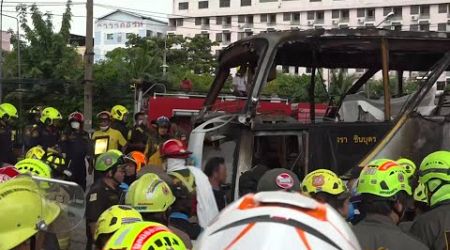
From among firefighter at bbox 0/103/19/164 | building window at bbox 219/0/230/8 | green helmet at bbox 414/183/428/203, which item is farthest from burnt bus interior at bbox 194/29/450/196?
building window at bbox 219/0/230/8

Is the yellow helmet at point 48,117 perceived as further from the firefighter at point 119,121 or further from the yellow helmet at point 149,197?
the yellow helmet at point 149,197

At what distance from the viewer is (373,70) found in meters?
7.64

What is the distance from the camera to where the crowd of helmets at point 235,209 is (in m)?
1.66

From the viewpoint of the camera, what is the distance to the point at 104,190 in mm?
5684

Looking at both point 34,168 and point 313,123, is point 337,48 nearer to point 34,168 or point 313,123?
point 313,123

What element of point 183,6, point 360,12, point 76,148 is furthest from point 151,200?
point 183,6

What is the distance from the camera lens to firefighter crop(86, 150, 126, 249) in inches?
219

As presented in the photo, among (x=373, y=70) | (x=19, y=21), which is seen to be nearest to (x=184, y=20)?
(x=19, y=21)

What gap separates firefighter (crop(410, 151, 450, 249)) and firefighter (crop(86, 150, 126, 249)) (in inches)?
102

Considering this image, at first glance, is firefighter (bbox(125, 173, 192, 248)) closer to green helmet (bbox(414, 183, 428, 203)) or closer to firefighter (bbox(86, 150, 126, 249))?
firefighter (bbox(86, 150, 126, 249))

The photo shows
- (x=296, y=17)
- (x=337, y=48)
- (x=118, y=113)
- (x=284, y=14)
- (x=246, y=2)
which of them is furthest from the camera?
(x=246, y=2)

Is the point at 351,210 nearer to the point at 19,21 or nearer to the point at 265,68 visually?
the point at 265,68

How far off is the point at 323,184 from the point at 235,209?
3.17m

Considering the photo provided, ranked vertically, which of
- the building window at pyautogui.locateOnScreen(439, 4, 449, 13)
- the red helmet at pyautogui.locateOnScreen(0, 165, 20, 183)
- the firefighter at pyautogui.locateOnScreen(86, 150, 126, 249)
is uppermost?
the building window at pyautogui.locateOnScreen(439, 4, 449, 13)
